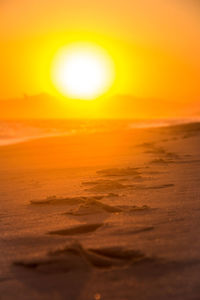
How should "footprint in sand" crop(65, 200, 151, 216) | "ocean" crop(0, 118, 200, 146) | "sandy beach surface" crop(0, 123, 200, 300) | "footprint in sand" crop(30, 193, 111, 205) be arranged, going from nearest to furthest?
"sandy beach surface" crop(0, 123, 200, 300) < "footprint in sand" crop(65, 200, 151, 216) < "footprint in sand" crop(30, 193, 111, 205) < "ocean" crop(0, 118, 200, 146)

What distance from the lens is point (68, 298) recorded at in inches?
59.6

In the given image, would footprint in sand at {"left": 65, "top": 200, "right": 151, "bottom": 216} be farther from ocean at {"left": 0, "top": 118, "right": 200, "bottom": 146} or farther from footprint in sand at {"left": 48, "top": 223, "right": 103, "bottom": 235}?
ocean at {"left": 0, "top": 118, "right": 200, "bottom": 146}

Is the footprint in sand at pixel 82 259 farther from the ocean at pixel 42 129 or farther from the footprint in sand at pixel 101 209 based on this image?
the ocean at pixel 42 129

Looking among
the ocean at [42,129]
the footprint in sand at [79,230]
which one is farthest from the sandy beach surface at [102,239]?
the ocean at [42,129]

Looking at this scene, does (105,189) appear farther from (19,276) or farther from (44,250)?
(19,276)

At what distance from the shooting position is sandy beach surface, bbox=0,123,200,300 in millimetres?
1581

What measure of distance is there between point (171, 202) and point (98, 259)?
1201mm

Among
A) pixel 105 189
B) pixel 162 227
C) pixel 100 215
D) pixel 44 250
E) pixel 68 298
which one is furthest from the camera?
pixel 105 189

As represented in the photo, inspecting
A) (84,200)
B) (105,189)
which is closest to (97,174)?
(105,189)

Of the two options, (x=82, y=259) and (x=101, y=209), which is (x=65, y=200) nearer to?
(x=101, y=209)

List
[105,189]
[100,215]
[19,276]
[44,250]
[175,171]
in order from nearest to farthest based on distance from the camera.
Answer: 1. [19,276]
2. [44,250]
3. [100,215]
4. [105,189]
5. [175,171]

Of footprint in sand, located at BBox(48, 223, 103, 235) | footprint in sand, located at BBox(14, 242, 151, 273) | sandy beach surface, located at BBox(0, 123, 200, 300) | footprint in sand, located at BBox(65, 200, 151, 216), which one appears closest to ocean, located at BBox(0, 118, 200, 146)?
sandy beach surface, located at BBox(0, 123, 200, 300)

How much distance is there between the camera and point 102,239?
208 centimetres

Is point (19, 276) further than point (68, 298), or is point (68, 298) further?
point (19, 276)
